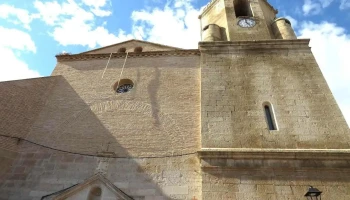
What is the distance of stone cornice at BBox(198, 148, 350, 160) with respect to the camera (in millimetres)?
5359

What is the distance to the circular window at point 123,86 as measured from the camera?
7721 mm

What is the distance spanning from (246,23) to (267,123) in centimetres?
448

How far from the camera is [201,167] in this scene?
5441 mm

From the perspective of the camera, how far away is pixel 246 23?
954 centimetres

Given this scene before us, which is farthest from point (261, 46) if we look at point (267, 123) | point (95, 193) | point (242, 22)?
point (95, 193)

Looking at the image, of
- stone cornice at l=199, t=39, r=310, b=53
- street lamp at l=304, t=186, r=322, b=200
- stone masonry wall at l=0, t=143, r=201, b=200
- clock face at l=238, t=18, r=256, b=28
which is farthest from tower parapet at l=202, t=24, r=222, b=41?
street lamp at l=304, t=186, r=322, b=200

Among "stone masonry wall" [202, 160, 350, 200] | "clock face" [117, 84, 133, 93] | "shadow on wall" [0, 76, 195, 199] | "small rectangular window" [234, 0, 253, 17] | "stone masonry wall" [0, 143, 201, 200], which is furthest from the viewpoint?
"small rectangular window" [234, 0, 253, 17]

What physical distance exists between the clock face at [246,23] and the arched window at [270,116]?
3762 millimetres

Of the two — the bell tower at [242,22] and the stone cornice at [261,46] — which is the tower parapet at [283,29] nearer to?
the bell tower at [242,22]

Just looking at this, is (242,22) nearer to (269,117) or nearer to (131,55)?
(131,55)

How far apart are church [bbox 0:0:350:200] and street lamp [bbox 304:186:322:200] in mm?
30

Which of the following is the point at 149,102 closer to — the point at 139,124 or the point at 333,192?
the point at 139,124

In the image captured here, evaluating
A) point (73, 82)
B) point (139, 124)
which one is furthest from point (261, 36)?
point (73, 82)

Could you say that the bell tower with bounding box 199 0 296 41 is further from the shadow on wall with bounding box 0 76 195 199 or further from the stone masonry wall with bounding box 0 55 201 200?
the shadow on wall with bounding box 0 76 195 199
